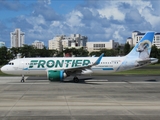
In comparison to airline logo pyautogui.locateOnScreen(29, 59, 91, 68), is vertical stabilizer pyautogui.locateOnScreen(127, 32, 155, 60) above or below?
above

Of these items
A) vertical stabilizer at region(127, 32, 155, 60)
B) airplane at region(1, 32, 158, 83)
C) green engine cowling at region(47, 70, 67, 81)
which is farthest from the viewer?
vertical stabilizer at region(127, 32, 155, 60)

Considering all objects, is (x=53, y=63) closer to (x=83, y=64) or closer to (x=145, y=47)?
(x=83, y=64)

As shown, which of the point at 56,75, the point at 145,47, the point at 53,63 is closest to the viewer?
the point at 56,75

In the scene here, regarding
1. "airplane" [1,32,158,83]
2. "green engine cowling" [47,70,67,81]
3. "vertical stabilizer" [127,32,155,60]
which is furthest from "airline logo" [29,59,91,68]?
"vertical stabilizer" [127,32,155,60]

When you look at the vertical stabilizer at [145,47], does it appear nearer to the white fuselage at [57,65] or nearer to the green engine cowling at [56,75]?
the white fuselage at [57,65]

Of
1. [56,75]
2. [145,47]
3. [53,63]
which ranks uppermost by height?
[145,47]

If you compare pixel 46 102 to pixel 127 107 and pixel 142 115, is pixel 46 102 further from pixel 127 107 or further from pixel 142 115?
pixel 142 115

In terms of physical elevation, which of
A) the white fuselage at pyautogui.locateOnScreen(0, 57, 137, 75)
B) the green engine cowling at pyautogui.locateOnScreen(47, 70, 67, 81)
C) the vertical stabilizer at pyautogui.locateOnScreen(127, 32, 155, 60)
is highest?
the vertical stabilizer at pyautogui.locateOnScreen(127, 32, 155, 60)

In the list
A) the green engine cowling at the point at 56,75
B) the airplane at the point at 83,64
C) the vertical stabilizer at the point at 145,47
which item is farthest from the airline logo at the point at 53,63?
the vertical stabilizer at the point at 145,47

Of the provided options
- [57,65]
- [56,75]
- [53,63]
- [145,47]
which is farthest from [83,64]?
[145,47]

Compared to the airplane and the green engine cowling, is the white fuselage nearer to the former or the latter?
the airplane

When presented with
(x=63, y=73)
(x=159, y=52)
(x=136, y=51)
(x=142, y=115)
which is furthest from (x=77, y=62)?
(x=159, y=52)

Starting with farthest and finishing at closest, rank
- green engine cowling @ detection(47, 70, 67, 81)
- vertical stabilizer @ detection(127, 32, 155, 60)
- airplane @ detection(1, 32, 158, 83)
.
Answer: vertical stabilizer @ detection(127, 32, 155, 60) → airplane @ detection(1, 32, 158, 83) → green engine cowling @ detection(47, 70, 67, 81)
